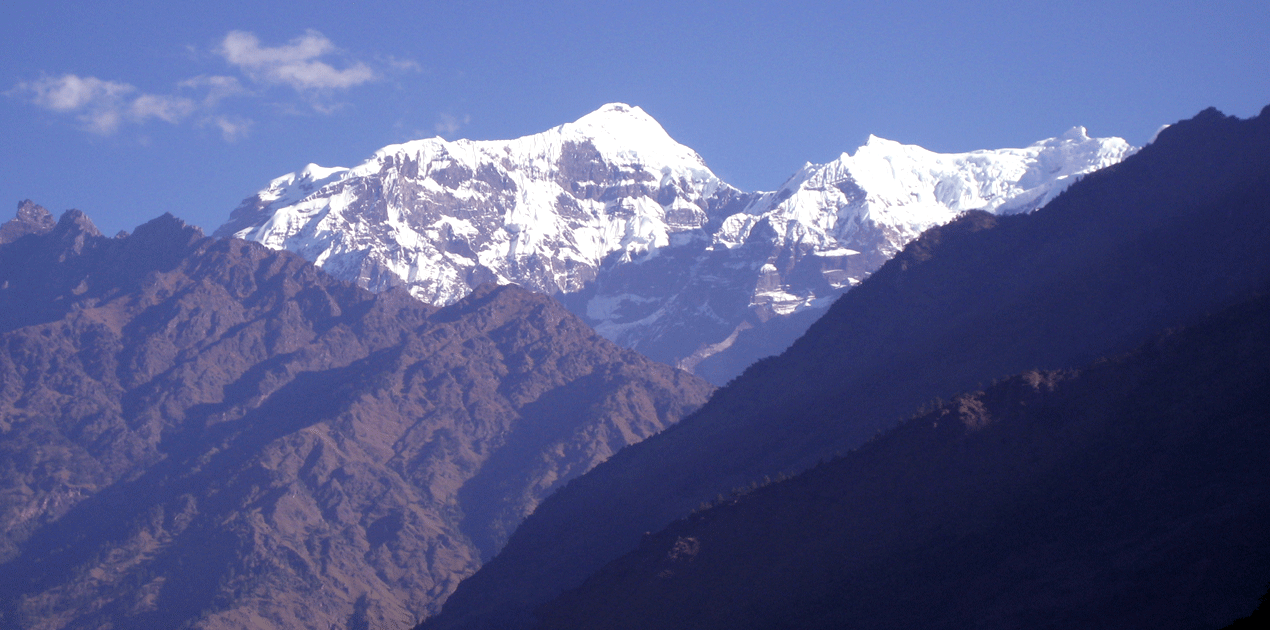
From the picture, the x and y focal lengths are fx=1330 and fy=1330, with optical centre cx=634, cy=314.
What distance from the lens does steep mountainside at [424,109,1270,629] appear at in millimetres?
148000

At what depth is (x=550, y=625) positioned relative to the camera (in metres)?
129

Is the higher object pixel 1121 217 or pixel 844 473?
pixel 1121 217

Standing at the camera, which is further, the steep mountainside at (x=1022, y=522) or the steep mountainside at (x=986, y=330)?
the steep mountainside at (x=986, y=330)

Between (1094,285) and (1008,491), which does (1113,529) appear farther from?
(1094,285)

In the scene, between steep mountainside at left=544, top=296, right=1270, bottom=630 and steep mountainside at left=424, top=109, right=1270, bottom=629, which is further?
steep mountainside at left=424, top=109, right=1270, bottom=629

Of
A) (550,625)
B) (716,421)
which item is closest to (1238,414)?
(550,625)

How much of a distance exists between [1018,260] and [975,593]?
4105 inches

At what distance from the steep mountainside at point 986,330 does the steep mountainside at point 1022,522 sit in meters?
25.0

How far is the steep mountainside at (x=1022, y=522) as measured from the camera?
83.8m

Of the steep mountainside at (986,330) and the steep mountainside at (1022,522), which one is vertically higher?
the steep mountainside at (986,330)

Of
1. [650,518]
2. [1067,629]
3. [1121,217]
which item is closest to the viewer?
[1067,629]

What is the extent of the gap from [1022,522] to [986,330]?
69.6 meters

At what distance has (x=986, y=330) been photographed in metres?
164

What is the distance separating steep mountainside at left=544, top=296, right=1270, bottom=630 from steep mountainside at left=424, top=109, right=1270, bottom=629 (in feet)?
82.1
